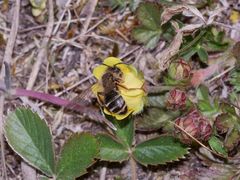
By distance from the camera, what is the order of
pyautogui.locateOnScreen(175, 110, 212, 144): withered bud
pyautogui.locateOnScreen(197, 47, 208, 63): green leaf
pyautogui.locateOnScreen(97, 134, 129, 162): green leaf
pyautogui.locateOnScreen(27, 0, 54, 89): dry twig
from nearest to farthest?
pyautogui.locateOnScreen(175, 110, 212, 144): withered bud → pyautogui.locateOnScreen(97, 134, 129, 162): green leaf → pyautogui.locateOnScreen(197, 47, 208, 63): green leaf → pyautogui.locateOnScreen(27, 0, 54, 89): dry twig

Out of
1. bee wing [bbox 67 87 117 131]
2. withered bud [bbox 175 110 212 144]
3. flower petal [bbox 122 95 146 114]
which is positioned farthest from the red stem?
withered bud [bbox 175 110 212 144]

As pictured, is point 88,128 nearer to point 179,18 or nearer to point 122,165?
point 122,165

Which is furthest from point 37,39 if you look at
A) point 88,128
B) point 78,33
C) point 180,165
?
point 180,165

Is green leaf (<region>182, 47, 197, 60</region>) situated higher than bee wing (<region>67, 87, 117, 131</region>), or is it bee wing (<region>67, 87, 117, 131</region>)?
green leaf (<region>182, 47, 197, 60</region>)

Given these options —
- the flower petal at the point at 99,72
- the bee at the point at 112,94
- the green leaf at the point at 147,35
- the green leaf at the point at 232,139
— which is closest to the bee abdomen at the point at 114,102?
the bee at the point at 112,94

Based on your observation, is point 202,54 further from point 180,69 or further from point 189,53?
point 180,69

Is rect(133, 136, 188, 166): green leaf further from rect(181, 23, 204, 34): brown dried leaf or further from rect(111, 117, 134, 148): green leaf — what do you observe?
rect(181, 23, 204, 34): brown dried leaf
